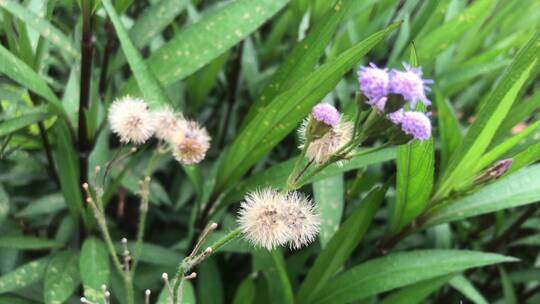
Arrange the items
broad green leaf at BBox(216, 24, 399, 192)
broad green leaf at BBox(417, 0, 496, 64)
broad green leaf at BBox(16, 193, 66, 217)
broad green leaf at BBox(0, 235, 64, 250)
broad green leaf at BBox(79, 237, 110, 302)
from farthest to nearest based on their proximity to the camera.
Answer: broad green leaf at BBox(417, 0, 496, 64) < broad green leaf at BBox(16, 193, 66, 217) < broad green leaf at BBox(0, 235, 64, 250) < broad green leaf at BBox(79, 237, 110, 302) < broad green leaf at BBox(216, 24, 399, 192)

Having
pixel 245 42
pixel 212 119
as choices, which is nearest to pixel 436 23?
pixel 245 42

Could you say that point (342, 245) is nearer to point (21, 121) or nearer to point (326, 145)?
point (326, 145)

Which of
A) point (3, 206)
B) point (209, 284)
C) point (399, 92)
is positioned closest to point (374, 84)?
point (399, 92)

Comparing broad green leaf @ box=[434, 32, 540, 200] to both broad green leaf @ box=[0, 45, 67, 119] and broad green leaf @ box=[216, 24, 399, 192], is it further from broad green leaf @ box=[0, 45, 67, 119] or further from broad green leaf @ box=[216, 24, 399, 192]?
broad green leaf @ box=[0, 45, 67, 119]

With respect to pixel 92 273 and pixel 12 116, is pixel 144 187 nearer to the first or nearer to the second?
pixel 92 273

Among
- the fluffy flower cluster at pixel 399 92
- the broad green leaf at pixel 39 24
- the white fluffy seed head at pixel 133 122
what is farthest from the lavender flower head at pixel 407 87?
the broad green leaf at pixel 39 24

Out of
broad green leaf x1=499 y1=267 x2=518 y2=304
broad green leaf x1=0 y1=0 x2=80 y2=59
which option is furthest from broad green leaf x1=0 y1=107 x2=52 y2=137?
broad green leaf x1=499 y1=267 x2=518 y2=304
